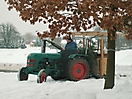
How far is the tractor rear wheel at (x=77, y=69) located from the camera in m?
11.5

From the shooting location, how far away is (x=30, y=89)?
27.1 ft

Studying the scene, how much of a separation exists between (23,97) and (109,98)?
2.17 meters

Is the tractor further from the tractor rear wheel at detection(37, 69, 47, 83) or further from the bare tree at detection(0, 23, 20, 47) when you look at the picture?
the bare tree at detection(0, 23, 20, 47)

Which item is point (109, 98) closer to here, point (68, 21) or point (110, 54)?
point (110, 54)

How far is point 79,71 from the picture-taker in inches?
470

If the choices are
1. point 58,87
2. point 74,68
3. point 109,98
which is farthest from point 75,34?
point 109,98

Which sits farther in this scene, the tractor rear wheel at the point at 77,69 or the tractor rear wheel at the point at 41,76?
the tractor rear wheel at the point at 77,69

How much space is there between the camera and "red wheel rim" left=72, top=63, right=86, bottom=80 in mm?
11758

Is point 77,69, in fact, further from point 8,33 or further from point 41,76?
point 8,33

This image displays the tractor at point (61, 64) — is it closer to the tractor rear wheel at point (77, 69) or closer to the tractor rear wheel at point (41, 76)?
the tractor rear wheel at point (77, 69)

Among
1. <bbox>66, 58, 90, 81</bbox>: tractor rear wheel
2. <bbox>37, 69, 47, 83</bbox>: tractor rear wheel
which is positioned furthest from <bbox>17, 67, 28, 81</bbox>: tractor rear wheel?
<bbox>66, 58, 90, 81</bbox>: tractor rear wheel

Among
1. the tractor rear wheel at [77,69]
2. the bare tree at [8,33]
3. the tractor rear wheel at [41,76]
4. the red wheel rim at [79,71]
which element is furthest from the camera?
the bare tree at [8,33]

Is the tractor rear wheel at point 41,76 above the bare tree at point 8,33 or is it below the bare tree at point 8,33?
below

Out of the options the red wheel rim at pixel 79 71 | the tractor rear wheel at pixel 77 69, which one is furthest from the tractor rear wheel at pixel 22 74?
the red wheel rim at pixel 79 71
